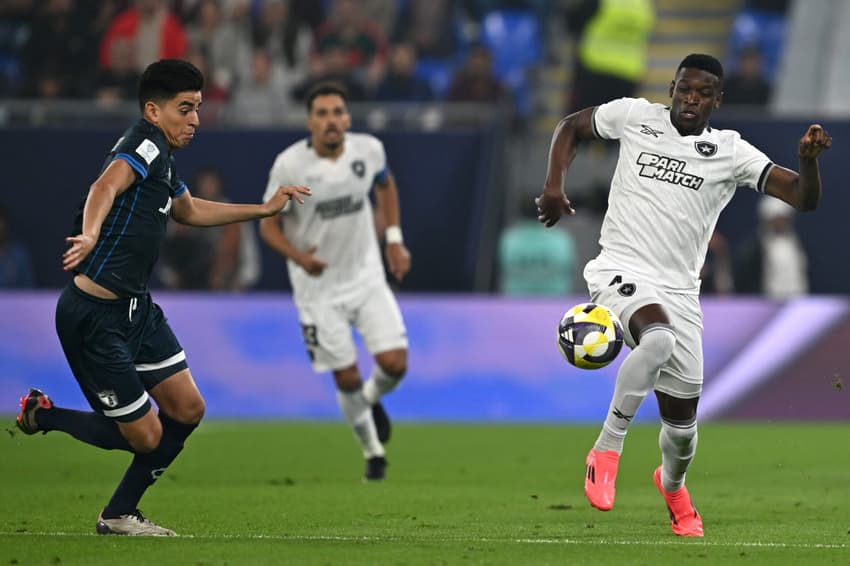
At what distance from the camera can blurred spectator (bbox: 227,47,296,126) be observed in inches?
703

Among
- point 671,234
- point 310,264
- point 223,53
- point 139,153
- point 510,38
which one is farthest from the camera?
point 510,38

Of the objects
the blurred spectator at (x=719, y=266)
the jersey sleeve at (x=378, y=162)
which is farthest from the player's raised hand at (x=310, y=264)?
the blurred spectator at (x=719, y=266)

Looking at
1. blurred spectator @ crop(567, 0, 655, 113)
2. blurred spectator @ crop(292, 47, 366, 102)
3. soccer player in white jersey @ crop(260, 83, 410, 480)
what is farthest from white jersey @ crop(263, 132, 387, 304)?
blurred spectator @ crop(567, 0, 655, 113)

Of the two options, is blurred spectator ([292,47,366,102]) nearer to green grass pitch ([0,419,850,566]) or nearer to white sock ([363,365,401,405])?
green grass pitch ([0,419,850,566])

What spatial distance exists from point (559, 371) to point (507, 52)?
6602 mm

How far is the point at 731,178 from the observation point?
841 cm

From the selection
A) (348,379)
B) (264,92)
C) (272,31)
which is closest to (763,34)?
(272,31)

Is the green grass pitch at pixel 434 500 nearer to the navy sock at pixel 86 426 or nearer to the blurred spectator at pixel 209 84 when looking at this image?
the navy sock at pixel 86 426

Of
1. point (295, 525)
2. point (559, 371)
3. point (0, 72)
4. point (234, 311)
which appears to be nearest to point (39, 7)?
point (0, 72)

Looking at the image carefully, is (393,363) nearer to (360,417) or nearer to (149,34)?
(360,417)

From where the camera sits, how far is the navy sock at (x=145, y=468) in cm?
794

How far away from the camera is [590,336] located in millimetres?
7957

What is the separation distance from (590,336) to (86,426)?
2.45 m

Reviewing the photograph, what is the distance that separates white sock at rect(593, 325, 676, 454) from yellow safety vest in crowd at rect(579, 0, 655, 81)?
34.9 ft
